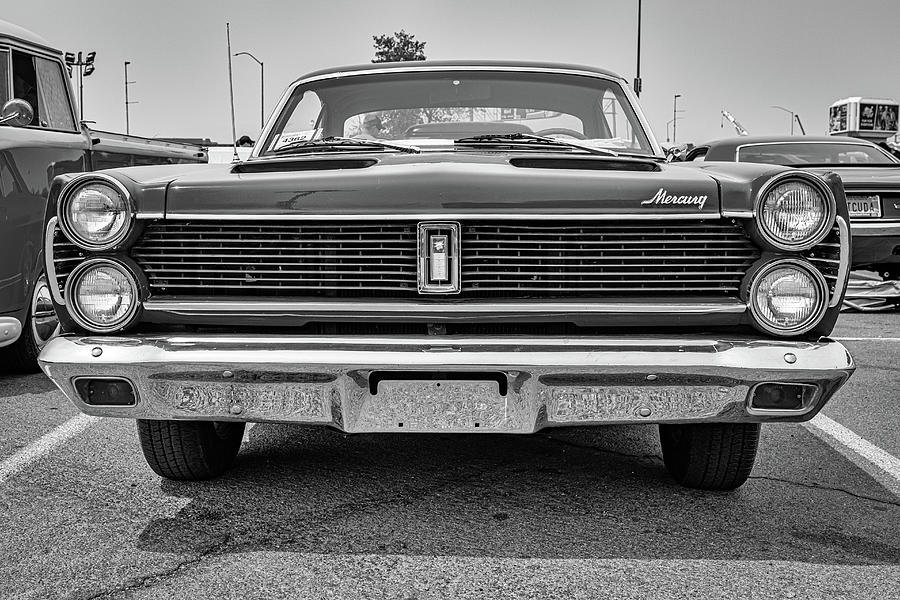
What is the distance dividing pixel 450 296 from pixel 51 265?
3.81 ft

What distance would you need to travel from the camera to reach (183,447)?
329 centimetres

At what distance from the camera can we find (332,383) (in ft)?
8.86

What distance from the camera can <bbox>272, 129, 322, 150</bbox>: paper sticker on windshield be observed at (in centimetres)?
423

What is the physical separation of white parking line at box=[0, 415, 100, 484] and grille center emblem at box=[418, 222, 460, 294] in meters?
1.83

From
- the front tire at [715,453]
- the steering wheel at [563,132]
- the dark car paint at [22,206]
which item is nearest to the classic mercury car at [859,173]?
the steering wheel at [563,132]

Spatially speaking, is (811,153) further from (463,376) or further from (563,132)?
(463,376)

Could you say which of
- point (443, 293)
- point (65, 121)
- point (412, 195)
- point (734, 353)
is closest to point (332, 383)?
point (443, 293)

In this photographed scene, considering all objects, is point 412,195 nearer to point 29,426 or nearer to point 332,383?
point 332,383

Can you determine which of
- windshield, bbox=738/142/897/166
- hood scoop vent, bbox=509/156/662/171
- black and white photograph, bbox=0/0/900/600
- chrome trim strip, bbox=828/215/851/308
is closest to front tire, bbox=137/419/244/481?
black and white photograph, bbox=0/0/900/600

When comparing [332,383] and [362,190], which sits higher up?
[362,190]

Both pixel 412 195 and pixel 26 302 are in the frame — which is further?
pixel 26 302

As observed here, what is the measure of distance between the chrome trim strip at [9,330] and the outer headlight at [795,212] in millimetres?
4026

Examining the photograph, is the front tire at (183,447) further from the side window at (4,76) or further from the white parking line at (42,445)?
the side window at (4,76)

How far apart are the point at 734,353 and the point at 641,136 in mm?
1658
